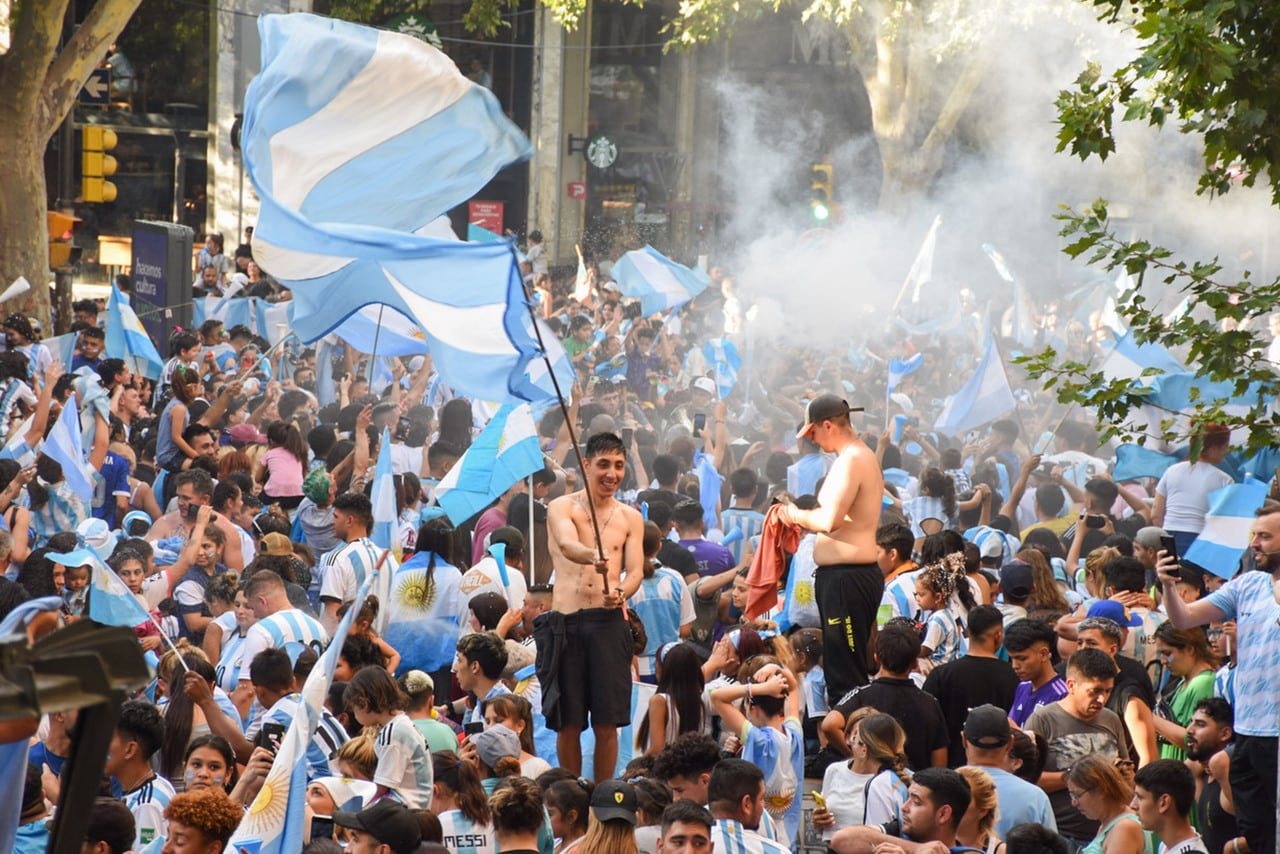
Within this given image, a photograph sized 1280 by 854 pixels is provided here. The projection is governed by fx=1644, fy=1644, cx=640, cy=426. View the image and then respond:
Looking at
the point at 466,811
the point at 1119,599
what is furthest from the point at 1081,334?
the point at 466,811

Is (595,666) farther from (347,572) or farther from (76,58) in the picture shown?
(76,58)

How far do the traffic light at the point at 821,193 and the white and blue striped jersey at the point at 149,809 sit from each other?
26.5m

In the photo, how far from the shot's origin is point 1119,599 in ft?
25.6

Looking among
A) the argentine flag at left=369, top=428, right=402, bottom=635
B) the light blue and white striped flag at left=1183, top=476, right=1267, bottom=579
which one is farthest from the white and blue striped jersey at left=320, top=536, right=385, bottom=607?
the light blue and white striped flag at left=1183, top=476, right=1267, bottom=579

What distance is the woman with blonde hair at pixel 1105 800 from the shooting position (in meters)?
5.41

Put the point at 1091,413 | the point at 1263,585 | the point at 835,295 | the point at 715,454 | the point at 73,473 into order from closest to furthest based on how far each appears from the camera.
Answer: the point at 1263,585
the point at 73,473
the point at 715,454
the point at 1091,413
the point at 835,295

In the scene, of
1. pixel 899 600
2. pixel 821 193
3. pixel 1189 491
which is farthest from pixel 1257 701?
pixel 821 193

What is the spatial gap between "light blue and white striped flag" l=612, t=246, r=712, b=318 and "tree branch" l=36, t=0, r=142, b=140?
19.7 feet

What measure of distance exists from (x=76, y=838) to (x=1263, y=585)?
18.5ft

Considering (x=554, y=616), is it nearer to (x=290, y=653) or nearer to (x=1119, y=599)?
(x=290, y=653)

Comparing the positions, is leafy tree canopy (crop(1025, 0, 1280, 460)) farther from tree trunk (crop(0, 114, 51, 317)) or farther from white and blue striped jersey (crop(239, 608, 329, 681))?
tree trunk (crop(0, 114, 51, 317))

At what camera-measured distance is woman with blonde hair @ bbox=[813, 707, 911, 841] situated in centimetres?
560

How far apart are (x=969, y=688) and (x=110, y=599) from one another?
345 cm

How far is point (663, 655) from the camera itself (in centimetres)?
675
